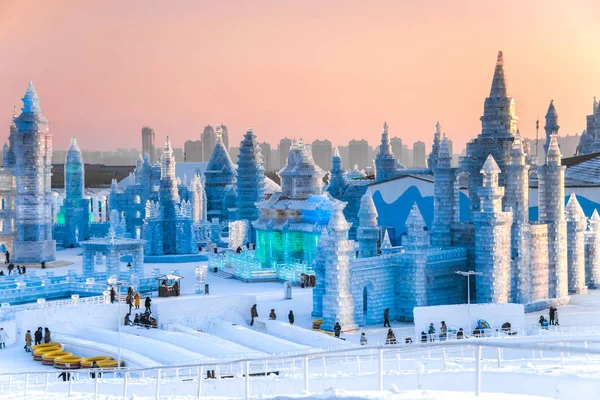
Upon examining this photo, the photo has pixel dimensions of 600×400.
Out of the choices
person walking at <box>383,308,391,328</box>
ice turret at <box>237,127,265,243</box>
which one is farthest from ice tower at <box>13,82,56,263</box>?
person walking at <box>383,308,391,328</box>

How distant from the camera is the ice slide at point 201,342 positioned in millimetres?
34875

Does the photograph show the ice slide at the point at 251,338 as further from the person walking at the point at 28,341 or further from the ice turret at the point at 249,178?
the ice turret at the point at 249,178

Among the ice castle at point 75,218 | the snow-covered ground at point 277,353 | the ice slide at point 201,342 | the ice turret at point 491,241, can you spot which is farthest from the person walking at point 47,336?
the ice castle at point 75,218

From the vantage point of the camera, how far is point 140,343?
37656mm

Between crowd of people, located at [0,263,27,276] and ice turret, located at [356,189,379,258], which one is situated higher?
ice turret, located at [356,189,379,258]

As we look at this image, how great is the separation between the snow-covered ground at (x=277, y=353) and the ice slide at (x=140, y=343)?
5cm

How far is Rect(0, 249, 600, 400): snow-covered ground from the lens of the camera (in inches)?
969

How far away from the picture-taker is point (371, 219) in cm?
4969

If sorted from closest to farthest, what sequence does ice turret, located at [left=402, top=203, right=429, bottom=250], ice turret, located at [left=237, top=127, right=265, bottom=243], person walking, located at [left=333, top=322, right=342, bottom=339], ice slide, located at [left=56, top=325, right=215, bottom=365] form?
ice slide, located at [left=56, top=325, right=215, bottom=365] → person walking, located at [left=333, top=322, right=342, bottom=339] → ice turret, located at [left=402, top=203, right=429, bottom=250] → ice turret, located at [left=237, top=127, right=265, bottom=243]

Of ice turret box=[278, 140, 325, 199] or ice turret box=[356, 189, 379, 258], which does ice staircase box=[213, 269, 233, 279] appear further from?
ice turret box=[356, 189, 379, 258]

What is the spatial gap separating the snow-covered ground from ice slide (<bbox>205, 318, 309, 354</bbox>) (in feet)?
0.17

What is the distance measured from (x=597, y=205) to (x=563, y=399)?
4106 cm

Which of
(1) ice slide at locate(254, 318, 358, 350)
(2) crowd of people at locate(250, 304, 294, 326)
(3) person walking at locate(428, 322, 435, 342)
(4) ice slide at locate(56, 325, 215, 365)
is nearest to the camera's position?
(4) ice slide at locate(56, 325, 215, 365)

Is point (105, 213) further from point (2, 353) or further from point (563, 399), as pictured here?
point (563, 399)
